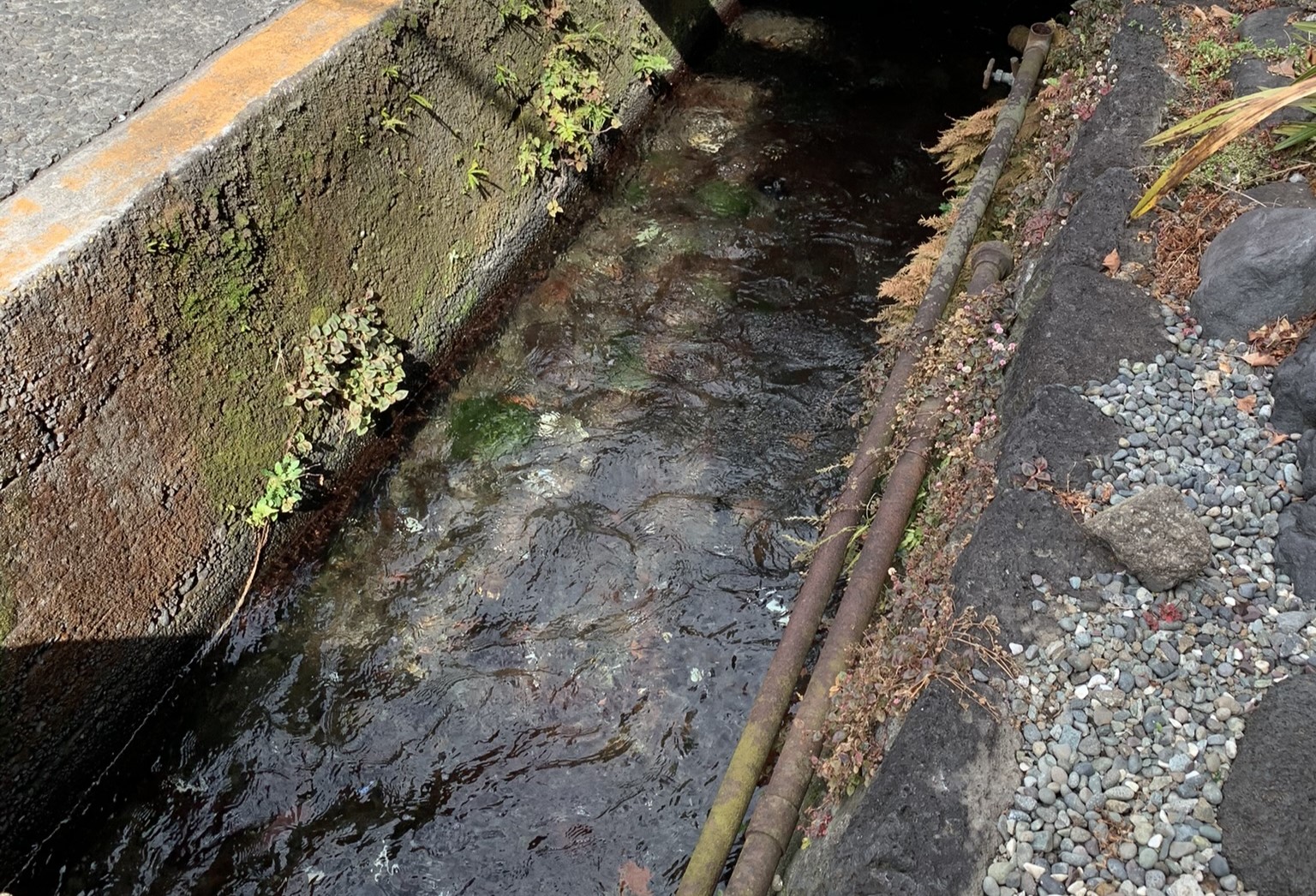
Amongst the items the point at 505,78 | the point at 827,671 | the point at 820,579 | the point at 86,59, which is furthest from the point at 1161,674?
the point at 86,59

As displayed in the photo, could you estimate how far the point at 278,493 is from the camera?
5.55 metres

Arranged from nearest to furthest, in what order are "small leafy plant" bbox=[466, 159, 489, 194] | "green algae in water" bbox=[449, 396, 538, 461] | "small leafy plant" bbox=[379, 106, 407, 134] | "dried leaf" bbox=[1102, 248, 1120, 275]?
"dried leaf" bbox=[1102, 248, 1120, 275] → "small leafy plant" bbox=[379, 106, 407, 134] → "green algae in water" bbox=[449, 396, 538, 461] → "small leafy plant" bbox=[466, 159, 489, 194]

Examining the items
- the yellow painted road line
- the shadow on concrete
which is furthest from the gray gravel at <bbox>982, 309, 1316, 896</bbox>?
the yellow painted road line

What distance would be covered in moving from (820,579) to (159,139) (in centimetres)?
436

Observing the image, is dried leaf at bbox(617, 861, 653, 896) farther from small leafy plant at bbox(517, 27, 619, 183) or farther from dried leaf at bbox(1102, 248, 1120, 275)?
small leafy plant at bbox(517, 27, 619, 183)

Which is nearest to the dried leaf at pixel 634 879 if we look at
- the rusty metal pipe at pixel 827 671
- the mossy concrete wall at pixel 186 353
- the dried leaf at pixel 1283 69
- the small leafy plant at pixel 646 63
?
the rusty metal pipe at pixel 827 671

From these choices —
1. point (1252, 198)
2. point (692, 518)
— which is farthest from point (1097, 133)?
point (692, 518)

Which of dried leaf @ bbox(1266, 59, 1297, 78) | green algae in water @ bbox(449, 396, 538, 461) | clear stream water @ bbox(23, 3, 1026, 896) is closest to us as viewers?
clear stream water @ bbox(23, 3, 1026, 896)

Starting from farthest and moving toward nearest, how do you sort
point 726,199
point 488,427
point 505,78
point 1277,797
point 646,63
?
1. point 646,63
2. point 726,199
3. point 505,78
4. point 488,427
5. point 1277,797

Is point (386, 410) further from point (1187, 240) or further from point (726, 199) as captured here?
point (1187, 240)

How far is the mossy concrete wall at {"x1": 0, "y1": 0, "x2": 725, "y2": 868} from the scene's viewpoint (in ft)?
14.2

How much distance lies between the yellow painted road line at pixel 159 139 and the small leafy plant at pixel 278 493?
5.70 ft

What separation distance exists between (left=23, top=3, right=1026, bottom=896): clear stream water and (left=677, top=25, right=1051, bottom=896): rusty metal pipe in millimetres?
434

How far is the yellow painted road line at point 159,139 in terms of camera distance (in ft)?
14.3
